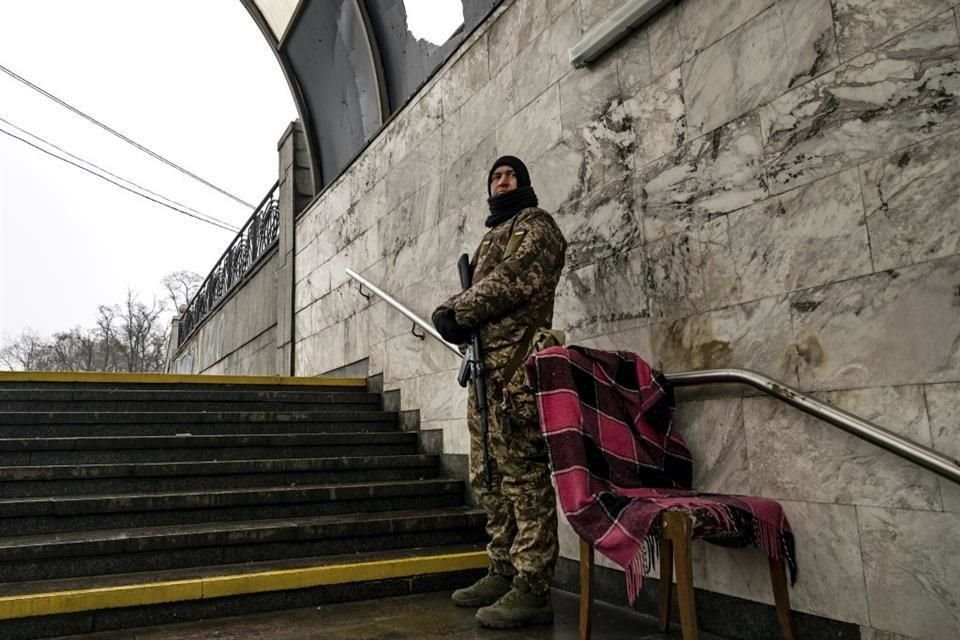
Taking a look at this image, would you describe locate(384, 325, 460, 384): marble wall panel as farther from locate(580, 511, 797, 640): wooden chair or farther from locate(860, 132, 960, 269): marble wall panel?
locate(860, 132, 960, 269): marble wall panel

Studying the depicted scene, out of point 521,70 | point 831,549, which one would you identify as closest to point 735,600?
point 831,549

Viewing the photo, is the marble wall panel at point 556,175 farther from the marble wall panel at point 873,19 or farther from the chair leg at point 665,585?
the chair leg at point 665,585

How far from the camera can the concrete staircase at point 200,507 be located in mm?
2752

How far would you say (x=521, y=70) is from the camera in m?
3.95

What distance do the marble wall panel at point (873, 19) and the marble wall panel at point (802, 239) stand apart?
1.33 ft

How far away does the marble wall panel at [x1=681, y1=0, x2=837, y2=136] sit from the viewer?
7.30ft

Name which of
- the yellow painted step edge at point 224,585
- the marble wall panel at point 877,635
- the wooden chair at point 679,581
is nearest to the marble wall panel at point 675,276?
the wooden chair at point 679,581

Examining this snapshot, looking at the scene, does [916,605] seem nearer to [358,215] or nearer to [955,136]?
[955,136]

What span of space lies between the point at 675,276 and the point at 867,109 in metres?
0.90

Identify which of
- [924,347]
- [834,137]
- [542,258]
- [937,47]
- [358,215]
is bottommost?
[924,347]

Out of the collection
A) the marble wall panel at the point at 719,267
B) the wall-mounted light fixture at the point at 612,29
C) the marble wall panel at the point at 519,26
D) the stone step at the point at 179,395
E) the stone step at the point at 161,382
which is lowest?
the stone step at the point at 179,395

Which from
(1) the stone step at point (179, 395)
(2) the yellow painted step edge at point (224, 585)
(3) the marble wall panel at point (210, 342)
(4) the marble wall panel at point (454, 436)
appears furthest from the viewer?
(3) the marble wall panel at point (210, 342)

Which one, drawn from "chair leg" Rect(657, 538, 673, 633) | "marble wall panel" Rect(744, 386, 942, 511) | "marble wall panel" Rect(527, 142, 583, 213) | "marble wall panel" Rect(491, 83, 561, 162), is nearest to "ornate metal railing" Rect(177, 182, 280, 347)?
"marble wall panel" Rect(491, 83, 561, 162)

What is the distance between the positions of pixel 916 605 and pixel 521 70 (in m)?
3.26
